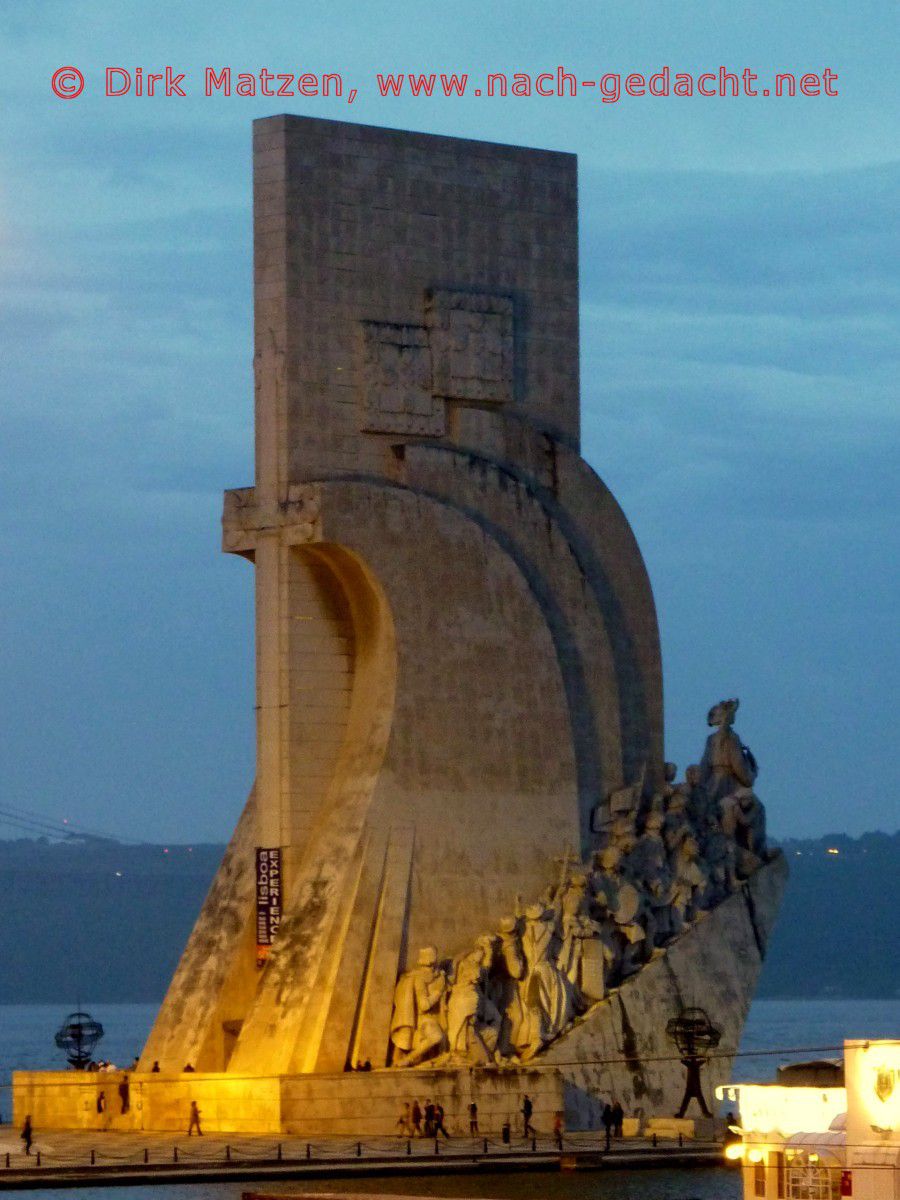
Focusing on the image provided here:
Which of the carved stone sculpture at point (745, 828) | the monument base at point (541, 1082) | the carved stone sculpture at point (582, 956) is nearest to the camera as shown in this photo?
the monument base at point (541, 1082)

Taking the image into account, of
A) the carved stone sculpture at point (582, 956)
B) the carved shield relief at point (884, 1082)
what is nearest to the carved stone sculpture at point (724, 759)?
the carved stone sculpture at point (582, 956)

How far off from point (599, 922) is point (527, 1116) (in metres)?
2.35

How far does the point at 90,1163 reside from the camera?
90.6 feet

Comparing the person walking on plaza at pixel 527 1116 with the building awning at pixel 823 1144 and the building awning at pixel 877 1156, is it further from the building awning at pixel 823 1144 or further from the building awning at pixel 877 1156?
the building awning at pixel 877 1156

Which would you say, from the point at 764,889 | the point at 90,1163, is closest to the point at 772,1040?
the point at 764,889

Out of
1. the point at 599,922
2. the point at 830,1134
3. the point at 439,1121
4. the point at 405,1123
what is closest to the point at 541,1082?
the point at 439,1121

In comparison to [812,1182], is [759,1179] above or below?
above

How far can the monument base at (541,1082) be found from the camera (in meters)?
29.9

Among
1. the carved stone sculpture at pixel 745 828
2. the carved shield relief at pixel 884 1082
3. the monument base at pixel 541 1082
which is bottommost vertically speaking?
the carved shield relief at pixel 884 1082

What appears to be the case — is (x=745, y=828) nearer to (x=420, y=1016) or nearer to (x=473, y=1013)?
(x=473, y=1013)

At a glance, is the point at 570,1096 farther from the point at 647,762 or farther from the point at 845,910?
the point at 845,910

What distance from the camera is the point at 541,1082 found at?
30781 mm

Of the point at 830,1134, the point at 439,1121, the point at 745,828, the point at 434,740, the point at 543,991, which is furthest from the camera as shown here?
the point at 745,828

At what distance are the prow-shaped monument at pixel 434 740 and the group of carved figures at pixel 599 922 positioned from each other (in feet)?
0.11
